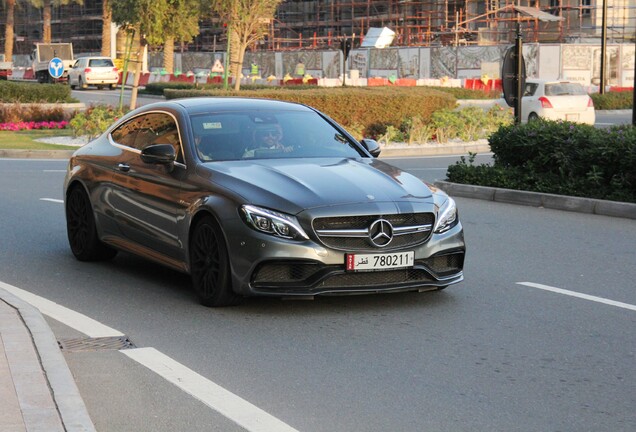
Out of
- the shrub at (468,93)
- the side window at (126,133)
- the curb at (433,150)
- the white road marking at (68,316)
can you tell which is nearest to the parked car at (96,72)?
the shrub at (468,93)

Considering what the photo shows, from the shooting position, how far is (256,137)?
9.74m

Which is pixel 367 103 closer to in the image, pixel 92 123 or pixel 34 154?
pixel 92 123

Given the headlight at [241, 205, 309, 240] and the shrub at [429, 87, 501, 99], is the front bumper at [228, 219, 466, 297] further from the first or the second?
the shrub at [429, 87, 501, 99]

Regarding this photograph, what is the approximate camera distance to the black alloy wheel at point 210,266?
864 cm

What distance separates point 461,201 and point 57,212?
552cm

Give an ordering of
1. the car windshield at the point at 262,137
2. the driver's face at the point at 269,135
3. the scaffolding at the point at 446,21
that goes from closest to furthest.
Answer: the car windshield at the point at 262,137
the driver's face at the point at 269,135
the scaffolding at the point at 446,21

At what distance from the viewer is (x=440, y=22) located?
8550 cm

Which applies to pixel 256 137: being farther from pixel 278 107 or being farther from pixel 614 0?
pixel 614 0

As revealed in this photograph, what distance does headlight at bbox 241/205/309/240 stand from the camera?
8.35 meters

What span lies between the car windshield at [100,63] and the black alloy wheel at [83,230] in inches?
2268

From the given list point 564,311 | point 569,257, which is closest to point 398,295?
point 564,311

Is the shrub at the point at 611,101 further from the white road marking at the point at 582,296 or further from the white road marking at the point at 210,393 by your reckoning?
the white road marking at the point at 210,393

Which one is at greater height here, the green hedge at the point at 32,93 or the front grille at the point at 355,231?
the green hedge at the point at 32,93

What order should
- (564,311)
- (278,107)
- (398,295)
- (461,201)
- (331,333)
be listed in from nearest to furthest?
(331,333), (564,311), (398,295), (278,107), (461,201)
